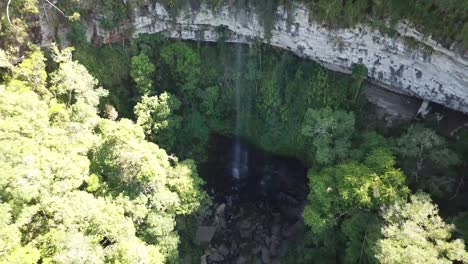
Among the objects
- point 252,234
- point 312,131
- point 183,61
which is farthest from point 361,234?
point 183,61

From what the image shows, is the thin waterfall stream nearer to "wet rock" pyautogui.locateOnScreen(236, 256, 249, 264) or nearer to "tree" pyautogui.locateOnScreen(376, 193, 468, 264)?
"wet rock" pyautogui.locateOnScreen(236, 256, 249, 264)

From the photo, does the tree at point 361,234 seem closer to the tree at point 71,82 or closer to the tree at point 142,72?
the tree at point 142,72

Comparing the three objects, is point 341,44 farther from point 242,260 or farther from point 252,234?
point 242,260

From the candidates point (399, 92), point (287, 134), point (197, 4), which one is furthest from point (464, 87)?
point (197, 4)

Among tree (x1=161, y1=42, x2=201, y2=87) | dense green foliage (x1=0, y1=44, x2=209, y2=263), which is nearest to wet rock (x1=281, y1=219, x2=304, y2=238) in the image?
dense green foliage (x1=0, y1=44, x2=209, y2=263)

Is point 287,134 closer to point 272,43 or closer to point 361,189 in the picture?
point 272,43
